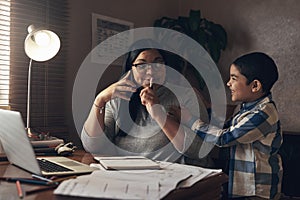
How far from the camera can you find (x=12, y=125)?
48.8 inches

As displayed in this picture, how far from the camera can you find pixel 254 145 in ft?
5.89

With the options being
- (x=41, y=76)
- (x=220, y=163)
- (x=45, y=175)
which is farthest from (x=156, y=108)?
(x=220, y=163)

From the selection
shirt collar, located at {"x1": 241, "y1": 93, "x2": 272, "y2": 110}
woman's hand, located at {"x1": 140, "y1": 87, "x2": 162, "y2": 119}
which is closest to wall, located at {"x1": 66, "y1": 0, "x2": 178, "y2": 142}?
woman's hand, located at {"x1": 140, "y1": 87, "x2": 162, "y2": 119}

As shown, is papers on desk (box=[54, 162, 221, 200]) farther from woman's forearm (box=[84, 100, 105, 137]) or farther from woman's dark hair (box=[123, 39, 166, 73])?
woman's dark hair (box=[123, 39, 166, 73])

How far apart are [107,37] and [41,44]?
96 centimetres

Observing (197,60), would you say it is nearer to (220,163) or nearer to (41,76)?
(220,163)

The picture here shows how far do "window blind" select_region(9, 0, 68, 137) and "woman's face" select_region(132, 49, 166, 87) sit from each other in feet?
2.05

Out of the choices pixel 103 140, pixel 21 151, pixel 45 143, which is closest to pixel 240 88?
pixel 103 140

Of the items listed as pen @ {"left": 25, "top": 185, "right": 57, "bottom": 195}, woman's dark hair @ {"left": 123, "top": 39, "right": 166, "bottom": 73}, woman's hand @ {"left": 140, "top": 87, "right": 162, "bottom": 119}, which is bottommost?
pen @ {"left": 25, "top": 185, "right": 57, "bottom": 195}

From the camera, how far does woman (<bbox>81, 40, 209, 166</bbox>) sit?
1.75m

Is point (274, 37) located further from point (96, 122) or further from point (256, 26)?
point (96, 122)

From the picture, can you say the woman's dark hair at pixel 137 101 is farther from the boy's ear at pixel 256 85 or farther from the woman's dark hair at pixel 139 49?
the boy's ear at pixel 256 85

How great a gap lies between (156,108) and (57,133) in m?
0.88

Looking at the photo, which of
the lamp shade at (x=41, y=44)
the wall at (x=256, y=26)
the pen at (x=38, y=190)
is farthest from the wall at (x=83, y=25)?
the pen at (x=38, y=190)
